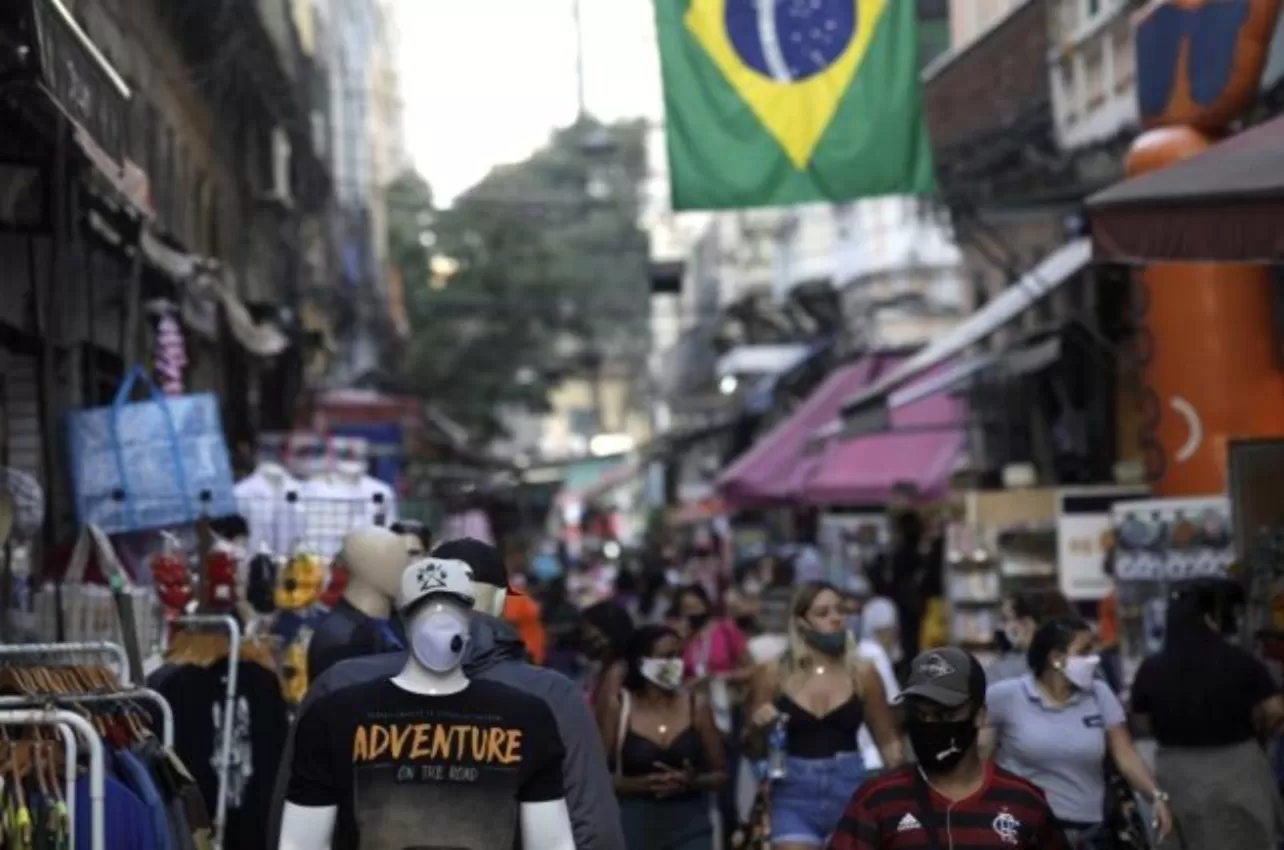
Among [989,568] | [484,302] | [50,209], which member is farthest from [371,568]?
[484,302]

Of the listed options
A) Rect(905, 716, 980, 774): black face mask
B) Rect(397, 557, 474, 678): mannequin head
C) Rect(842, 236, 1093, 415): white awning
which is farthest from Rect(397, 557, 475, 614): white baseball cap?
Rect(842, 236, 1093, 415): white awning

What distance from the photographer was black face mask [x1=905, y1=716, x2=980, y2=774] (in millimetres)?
7355

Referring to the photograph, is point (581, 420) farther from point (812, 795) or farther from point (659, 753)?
point (812, 795)

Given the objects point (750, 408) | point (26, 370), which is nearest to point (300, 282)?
point (750, 408)

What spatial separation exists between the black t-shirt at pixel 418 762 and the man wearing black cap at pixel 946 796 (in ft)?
3.11

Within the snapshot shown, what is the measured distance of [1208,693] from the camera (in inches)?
447

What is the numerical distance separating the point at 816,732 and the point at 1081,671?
1.11 meters

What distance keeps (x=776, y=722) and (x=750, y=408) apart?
1583 inches

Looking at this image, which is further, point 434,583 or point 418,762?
point 434,583

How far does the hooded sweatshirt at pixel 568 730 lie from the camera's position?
7.52 m

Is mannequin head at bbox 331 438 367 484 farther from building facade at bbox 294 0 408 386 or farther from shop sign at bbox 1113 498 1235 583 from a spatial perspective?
building facade at bbox 294 0 408 386

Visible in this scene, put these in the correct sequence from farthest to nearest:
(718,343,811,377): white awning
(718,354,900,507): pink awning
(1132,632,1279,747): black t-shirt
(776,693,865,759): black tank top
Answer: (718,343,811,377): white awning, (718,354,900,507): pink awning, (1132,632,1279,747): black t-shirt, (776,693,865,759): black tank top

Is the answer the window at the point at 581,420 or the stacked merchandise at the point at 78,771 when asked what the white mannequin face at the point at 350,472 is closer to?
the stacked merchandise at the point at 78,771

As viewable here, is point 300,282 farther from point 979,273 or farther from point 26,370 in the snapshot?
point 26,370
